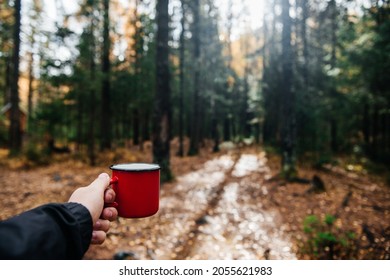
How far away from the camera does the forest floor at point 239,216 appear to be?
181 inches

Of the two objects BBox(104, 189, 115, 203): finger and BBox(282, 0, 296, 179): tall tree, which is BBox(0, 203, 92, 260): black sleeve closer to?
BBox(104, 189, 115, 203): finger

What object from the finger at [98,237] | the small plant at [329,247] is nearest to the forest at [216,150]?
the small plant at [329,247]

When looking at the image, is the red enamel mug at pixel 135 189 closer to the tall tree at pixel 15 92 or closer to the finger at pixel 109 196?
the finger at pixel 109 196

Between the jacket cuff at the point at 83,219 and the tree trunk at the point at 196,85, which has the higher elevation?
the tree trunk at the point at 196,85

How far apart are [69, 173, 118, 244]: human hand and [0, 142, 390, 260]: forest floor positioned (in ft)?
9.47

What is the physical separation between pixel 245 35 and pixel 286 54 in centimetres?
2177

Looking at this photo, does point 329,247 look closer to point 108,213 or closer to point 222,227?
point 222,227

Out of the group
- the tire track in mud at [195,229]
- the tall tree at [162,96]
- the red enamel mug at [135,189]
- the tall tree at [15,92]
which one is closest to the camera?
the red enamel mug at [135,189]

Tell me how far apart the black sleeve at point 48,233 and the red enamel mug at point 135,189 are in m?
0.30

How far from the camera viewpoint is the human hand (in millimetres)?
1496

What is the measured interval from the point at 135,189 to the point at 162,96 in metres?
7.07

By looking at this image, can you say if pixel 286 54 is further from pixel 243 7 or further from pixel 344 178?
pixel 243 7

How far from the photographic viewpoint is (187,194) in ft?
25.5

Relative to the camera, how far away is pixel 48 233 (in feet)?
3.96
